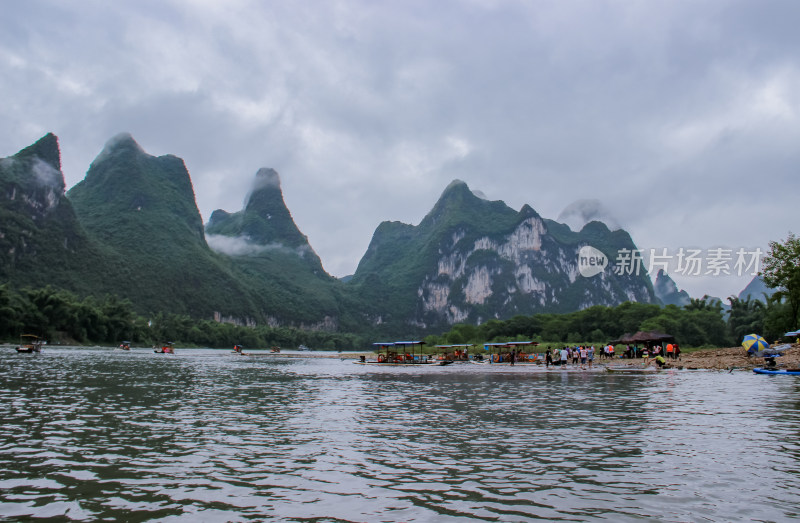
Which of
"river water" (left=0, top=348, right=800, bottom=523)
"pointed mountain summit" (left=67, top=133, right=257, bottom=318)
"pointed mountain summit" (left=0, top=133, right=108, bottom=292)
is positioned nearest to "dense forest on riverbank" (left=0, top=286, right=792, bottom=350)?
"pointed mountain summit" (left=0, top=133, right=108, bottom=292)

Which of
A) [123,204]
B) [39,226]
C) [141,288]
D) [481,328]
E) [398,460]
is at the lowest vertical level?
[398,460]

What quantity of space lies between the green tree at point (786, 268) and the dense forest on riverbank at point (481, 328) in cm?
767

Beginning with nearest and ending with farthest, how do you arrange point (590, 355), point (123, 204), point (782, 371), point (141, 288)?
point (782, 371) < point (590, 355) < point (141, 288) < point (123, 204)

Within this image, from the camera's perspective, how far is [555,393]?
20.7 metres

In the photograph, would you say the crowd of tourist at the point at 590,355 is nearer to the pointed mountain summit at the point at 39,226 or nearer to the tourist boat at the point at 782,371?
the tourist boat at the point at 782,371

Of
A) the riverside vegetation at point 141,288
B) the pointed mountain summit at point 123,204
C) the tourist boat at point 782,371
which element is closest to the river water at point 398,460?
the tourist boat at point 782,371

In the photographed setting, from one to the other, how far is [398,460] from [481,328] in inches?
4856

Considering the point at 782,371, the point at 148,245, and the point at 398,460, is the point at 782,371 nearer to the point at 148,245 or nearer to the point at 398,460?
the point at 398,460

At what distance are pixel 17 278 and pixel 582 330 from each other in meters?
119

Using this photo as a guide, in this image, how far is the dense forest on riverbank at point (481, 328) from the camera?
75.8 metres

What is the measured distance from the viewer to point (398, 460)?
8836 mm

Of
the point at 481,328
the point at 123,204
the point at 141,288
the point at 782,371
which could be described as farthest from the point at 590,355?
the point at 123,204

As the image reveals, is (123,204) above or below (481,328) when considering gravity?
above

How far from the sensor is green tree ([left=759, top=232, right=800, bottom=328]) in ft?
150
